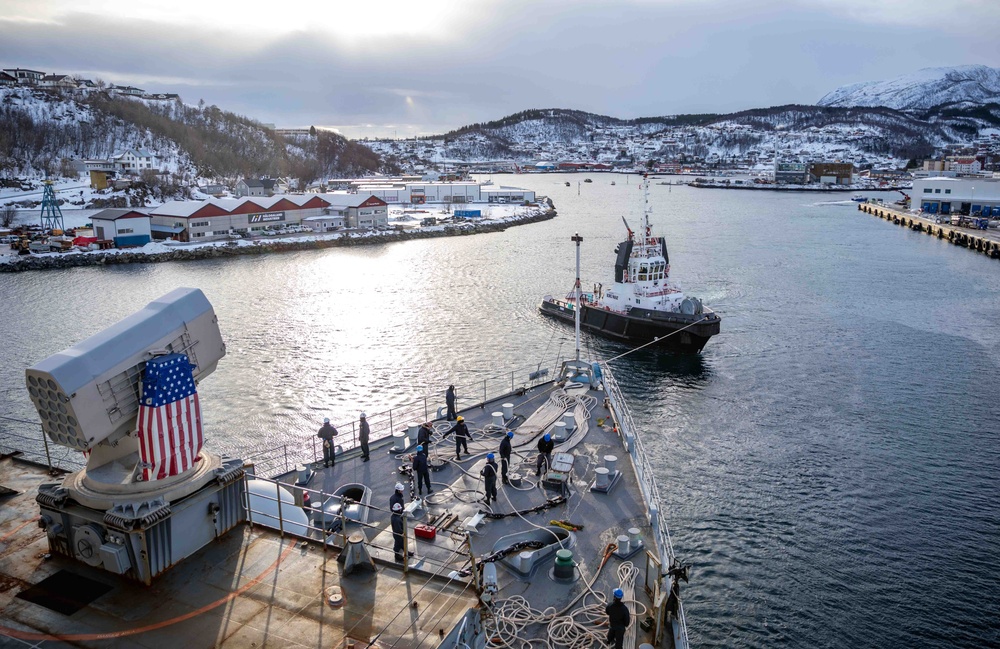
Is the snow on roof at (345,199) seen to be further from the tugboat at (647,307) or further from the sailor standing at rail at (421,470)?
the sailor standing at rail at (421,470)

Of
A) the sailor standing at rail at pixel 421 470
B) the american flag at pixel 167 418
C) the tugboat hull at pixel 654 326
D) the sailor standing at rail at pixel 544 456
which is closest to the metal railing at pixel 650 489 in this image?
the sailor standing at rail at pixel 544 456

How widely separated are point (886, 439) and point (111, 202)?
291 ft

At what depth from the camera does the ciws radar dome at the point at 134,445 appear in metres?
6.45

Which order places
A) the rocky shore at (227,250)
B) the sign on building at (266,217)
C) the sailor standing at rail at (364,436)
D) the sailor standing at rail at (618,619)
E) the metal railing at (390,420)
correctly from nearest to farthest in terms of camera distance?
the sailor standing at rail at (618,619)
the sailor standing at rail at (364,436)
the metal railing at (390,420)
the rocky shore at (227,250)
the sign on building at (266,217)

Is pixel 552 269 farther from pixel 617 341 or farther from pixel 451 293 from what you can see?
pixel 617 341

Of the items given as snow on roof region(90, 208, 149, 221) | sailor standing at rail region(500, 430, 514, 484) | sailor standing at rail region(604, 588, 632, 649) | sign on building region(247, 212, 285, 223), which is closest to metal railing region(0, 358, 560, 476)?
sailor standing at rail region(500, 430, 514, 484)

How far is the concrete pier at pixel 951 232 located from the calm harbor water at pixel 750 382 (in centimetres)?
364

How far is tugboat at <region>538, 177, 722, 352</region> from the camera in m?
30.4

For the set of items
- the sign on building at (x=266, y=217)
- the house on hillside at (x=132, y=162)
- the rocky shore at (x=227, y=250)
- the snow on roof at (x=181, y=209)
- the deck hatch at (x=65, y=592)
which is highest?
the house on hillside at (x=132, y=162)

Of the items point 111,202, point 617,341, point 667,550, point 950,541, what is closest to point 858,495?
point 950,541

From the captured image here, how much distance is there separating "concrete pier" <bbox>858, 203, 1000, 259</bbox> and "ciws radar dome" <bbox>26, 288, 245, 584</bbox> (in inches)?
2639

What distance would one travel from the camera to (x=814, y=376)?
27.2 meters

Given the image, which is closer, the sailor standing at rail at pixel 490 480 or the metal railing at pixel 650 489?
the metal railing at pixel 650 489

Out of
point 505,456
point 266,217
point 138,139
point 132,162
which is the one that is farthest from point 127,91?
Answer: point 505,456
